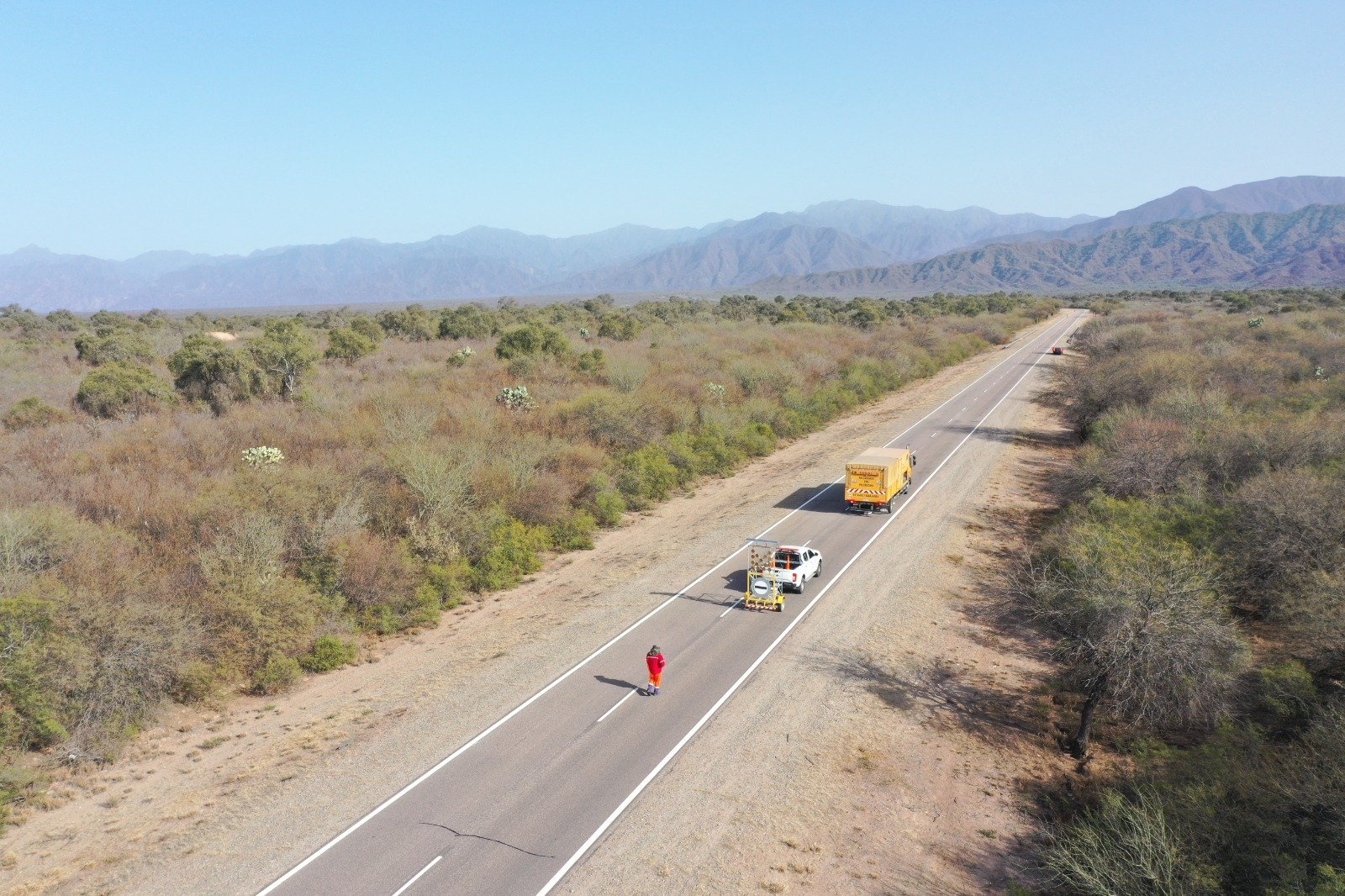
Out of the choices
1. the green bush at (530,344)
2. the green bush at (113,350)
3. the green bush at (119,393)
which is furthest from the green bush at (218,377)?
the green bush at (530,344)

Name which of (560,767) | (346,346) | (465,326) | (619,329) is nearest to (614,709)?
(560,767)

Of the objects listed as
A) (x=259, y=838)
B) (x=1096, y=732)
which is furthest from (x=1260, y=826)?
(x=259, y=838)

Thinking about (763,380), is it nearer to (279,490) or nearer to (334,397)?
(334,397)

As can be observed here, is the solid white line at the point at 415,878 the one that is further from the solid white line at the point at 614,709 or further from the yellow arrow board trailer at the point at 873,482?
the yellow arrow board trailer at the point at 873,482

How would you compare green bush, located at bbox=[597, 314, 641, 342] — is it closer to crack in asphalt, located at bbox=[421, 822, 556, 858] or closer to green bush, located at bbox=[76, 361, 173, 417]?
green bush, located at bbox=[76, 361, 173, 417]

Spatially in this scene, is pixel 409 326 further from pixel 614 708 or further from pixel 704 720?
pixel 704 720

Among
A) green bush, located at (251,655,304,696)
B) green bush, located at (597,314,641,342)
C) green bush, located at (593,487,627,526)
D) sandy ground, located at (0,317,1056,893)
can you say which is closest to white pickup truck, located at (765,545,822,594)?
sandy ground, located at (0,317,1056,893)

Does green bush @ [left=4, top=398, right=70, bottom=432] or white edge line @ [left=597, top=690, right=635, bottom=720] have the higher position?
green bush @ [left=4, top=398, right=70, bottom=432]
